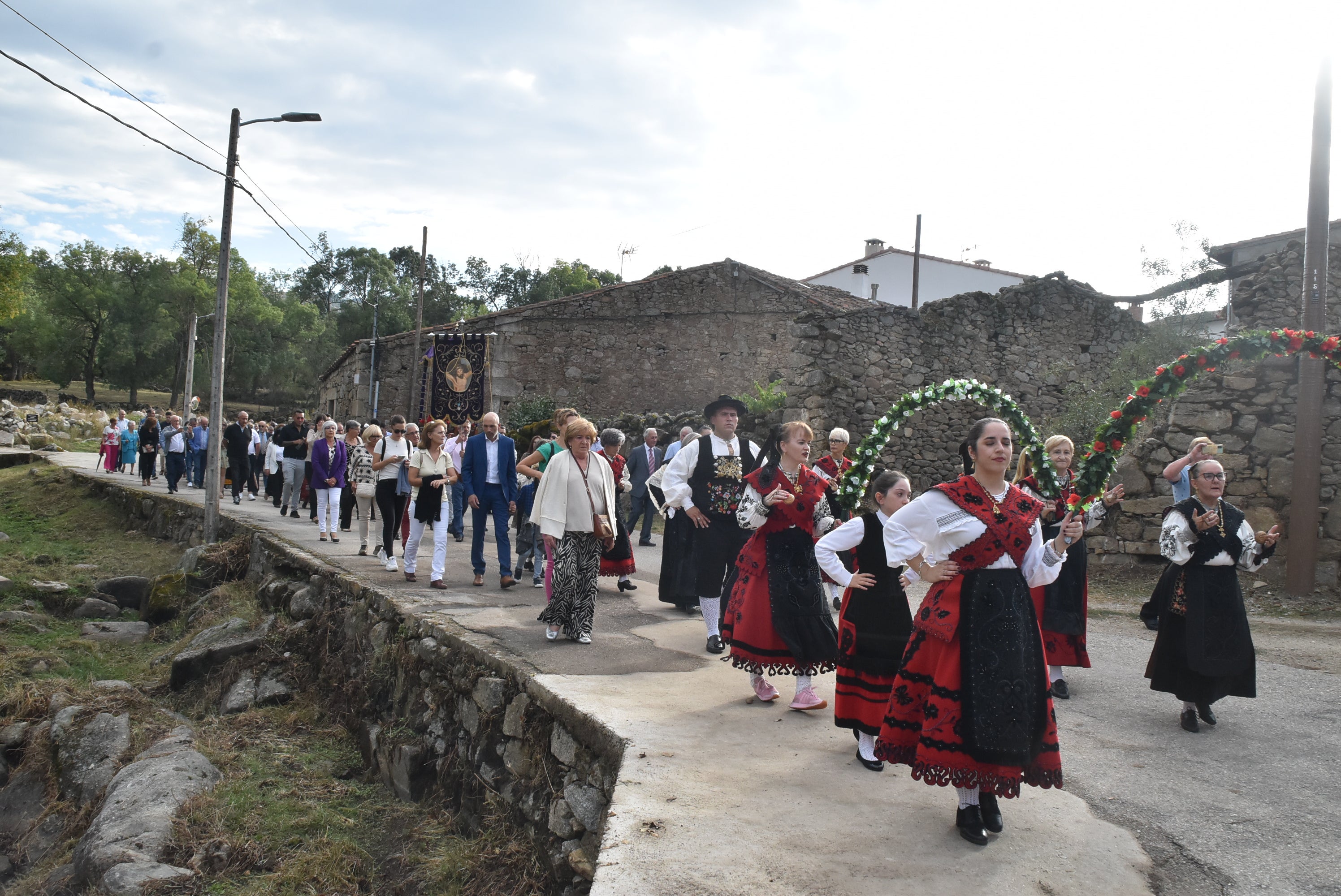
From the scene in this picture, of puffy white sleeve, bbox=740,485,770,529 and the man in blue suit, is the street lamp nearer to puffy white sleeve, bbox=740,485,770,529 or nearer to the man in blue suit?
the man in blue suit

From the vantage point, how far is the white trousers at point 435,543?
8.79 meters

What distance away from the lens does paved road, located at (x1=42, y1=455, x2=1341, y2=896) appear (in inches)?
132

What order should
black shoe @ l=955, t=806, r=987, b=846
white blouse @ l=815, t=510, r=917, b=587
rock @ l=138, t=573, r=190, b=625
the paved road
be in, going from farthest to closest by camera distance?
rock @ l=138, t=573, r=190, b=625 < white blouse @ l=815, t=510, r=917, b=587 < black shoe @ l=955, t=806, r=987, b=846 < the paved road

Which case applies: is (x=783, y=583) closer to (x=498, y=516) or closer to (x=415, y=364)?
(x=498, y=516)

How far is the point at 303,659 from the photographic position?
863cm

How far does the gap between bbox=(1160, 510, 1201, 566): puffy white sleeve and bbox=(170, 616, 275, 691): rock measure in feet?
26.1

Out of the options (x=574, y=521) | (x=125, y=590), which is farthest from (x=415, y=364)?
(x=574, y=521)

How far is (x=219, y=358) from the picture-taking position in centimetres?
1306

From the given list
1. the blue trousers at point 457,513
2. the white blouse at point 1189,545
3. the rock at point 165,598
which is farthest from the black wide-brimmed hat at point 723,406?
the rock at point 165,598

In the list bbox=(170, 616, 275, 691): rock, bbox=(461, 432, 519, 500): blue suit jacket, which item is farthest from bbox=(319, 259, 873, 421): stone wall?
bbox=(170, 616, 275, 691): rock

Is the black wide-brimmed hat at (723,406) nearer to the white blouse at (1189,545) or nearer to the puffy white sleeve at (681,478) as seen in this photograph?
the puffy white sleeve at (681,478)

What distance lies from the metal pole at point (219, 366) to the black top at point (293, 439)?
2.08 metres

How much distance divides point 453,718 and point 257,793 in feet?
4.87

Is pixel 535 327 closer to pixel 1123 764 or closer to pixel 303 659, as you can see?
pixel 303 659
